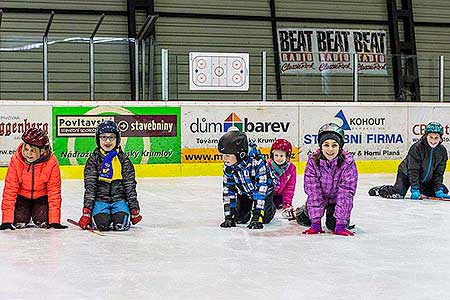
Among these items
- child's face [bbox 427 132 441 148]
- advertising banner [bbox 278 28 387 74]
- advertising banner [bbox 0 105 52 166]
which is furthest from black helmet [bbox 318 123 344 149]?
advertising banner [bbox 278 28 387 74]

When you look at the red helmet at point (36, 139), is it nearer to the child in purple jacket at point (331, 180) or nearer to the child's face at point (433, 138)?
the child in purple jacket at point (331, 180)

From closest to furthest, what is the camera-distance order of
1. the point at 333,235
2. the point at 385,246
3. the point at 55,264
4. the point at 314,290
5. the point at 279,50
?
1. the point at 314,290
2. the point at 55,264
3. the point at 385,246
4. the point at 333,235
5. the point at 279,50

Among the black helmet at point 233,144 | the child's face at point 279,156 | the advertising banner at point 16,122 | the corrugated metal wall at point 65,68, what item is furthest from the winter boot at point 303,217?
the advertising banner at point 16,122

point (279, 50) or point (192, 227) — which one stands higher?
point (279, 50)

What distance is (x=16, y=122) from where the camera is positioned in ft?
39.6

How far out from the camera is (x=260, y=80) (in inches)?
523

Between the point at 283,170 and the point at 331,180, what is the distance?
1416 mm

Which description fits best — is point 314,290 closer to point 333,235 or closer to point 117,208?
point 333,235

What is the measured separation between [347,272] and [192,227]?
2290 millimetres

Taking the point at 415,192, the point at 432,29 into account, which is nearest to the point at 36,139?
the point at 415,192

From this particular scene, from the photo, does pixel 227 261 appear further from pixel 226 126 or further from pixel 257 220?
pixel 226 126

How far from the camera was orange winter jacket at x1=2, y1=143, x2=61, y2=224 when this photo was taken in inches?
231

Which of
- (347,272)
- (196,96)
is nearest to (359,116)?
(196,96)

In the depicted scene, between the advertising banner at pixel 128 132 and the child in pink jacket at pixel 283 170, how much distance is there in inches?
223
